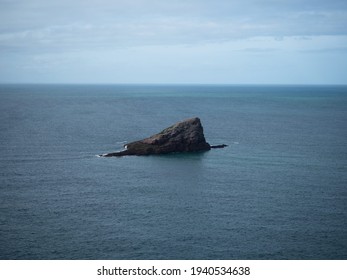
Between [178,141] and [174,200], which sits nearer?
[174,200]

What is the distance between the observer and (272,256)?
5478 centimetres

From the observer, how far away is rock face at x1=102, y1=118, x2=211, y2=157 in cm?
11075

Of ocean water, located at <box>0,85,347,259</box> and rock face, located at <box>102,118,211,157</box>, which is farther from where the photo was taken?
rock face, located at <box>102,118,211,157</box>

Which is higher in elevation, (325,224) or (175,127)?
(175,127)

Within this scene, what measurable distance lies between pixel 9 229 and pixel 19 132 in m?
81.0

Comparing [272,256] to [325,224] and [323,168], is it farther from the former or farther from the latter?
[323,168]

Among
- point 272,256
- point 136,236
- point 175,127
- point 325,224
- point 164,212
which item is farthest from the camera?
point 175,127

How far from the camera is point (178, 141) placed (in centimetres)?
11219

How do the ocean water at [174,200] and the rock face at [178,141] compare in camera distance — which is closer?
the ocean water at [174,200]

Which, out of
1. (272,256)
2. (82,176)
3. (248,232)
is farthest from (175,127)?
(272,256)

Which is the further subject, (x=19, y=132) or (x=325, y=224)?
(x=19, y=132)

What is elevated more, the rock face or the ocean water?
the rock face

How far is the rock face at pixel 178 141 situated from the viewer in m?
111
